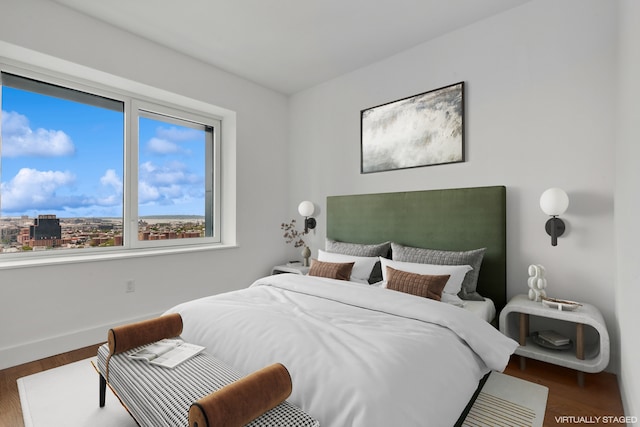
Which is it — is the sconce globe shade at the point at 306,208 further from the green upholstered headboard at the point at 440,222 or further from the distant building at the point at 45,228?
the distant building at the point at 45,228

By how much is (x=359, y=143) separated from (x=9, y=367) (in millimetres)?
3647

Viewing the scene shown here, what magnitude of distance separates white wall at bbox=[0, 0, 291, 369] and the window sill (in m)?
0.05

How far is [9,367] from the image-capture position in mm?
2395

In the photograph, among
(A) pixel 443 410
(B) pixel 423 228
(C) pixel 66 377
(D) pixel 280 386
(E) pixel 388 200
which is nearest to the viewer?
(D) pixel 280 386

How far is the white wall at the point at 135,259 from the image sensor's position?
247 centimetres

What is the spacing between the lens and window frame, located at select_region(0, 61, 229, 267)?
276 cm

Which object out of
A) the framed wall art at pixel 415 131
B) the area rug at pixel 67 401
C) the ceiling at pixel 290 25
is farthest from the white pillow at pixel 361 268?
the ceiling at pixel 290 25

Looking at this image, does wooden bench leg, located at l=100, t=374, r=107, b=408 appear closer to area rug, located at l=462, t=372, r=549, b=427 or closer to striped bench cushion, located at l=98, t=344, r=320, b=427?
striped bench cushion, located at l=98, t=344, r=320, b=427

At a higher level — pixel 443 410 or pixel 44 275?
pixel 44 275

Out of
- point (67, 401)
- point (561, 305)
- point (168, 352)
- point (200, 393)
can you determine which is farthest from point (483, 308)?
point (67, 401)

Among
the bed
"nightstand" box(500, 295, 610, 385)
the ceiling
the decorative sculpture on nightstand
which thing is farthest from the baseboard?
the decorative sculpture on nightstand

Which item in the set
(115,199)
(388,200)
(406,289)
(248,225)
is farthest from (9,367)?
(388,200)

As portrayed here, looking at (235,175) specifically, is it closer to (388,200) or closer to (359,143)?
(359,143)

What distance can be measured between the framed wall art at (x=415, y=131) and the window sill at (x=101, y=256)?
2.06m
